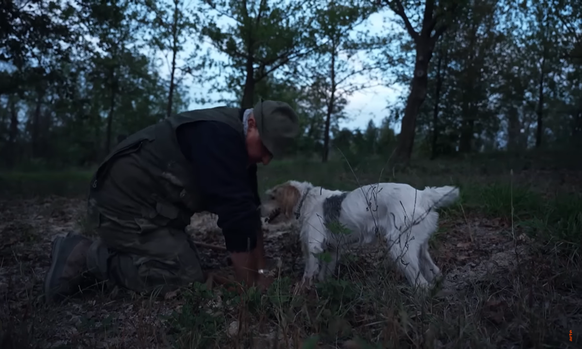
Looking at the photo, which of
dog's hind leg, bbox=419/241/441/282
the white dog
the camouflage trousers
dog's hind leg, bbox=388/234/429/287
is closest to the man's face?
the white dog

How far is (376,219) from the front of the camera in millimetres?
4375

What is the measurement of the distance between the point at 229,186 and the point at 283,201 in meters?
1.67

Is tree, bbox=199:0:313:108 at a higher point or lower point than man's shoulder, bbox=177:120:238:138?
higher

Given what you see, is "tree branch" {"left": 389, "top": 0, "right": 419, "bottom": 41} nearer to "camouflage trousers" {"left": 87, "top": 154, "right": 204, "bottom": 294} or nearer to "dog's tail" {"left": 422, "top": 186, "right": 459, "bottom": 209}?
"dog's tail" {"left": 422, "top": 186, "right": 459, "bottom": 209}

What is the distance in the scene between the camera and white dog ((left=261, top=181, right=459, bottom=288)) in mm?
4055

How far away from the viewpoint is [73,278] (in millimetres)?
3955

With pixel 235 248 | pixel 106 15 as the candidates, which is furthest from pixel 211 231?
pixel 106 15

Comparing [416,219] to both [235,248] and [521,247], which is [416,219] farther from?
[235,248]

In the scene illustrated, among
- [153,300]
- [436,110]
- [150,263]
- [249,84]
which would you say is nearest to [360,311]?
[153,300]

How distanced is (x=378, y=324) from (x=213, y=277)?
1848 millimetres

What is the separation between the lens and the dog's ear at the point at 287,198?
5.18 m

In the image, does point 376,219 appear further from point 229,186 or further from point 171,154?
point 171,154

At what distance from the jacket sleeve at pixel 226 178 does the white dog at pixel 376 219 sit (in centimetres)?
59

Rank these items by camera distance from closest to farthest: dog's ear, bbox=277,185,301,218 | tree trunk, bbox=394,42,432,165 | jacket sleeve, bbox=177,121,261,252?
jacket sleeve, bbox=177,121,261,252 < dog's ear, bbox=277,185,301,218 < tree trunk, bbox=394,42,432,165
